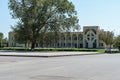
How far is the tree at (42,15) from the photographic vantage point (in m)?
66.8

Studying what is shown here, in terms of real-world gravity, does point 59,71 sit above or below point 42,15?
below

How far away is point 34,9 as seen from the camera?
6656 centimetres

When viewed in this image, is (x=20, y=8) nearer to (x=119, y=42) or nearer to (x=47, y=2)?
(x=47, y=2)

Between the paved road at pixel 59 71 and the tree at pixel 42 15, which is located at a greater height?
the tree at pixel 42 15

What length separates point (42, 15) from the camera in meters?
66.8

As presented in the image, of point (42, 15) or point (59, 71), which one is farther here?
point (42, 15)

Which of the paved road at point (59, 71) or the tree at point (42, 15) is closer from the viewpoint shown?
the paved road at point (59, 71)

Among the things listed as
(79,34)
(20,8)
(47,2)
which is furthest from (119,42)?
(79,34)

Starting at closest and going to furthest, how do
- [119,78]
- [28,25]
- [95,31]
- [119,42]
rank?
A: [119,78]
[28,25]
[119,42]
[95,31]

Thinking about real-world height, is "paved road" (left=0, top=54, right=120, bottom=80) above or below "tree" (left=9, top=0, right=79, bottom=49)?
below

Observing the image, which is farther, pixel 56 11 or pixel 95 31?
pixel 95 31

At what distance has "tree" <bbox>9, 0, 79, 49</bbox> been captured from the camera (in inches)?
2630

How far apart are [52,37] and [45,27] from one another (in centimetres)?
274

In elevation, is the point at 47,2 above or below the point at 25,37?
above
